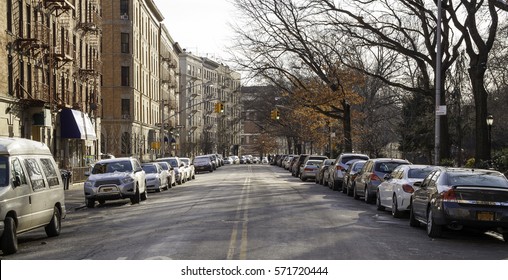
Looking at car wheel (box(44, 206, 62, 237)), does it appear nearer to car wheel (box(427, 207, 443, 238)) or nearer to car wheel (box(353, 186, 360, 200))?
car wheel (box(427, 207, 443, 238))

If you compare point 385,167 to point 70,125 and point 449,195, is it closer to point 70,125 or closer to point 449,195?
point 449,195

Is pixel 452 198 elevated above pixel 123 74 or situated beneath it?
situated beneath

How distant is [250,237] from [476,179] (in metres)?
4.98

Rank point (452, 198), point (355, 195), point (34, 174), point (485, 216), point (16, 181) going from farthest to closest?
1. point (355, 195)
2. point (34, 174)
3. point (452, 198)
4. point (485, 216)
5. point (16, 181)

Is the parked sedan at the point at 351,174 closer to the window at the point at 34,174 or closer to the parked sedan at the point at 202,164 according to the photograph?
the window at the point at 34,174

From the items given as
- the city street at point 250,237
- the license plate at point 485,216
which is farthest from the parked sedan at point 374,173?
the license plate at point 485,216

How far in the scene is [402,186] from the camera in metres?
20.1

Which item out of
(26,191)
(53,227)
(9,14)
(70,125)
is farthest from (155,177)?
(26,191)

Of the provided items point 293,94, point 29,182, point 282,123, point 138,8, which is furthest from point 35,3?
point 282,123

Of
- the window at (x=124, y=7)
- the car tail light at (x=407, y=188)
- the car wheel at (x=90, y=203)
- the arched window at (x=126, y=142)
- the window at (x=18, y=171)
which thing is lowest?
the car wheel at (x=90, y=203)

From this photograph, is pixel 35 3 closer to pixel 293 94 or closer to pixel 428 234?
pixel 293 94

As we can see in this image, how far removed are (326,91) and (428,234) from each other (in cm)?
3664

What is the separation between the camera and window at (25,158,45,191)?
49.5ft

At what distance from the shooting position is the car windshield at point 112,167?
2747 cm
